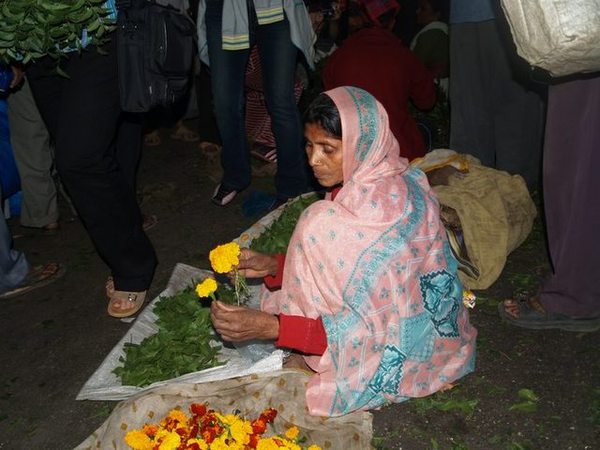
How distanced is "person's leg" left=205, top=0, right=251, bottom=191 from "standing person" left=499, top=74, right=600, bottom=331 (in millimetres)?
2196

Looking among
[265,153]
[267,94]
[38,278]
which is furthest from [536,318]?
[38,278]

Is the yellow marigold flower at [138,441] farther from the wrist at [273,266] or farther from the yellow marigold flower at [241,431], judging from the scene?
the wrist at [273,266]

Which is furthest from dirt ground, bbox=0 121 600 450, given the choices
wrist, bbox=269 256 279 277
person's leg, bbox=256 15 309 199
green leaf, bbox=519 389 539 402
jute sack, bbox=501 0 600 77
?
jute sack, bbox=501 0 600 77

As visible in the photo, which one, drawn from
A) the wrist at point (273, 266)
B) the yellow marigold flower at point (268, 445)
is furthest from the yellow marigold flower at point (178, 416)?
the wrist at point (273, 266)

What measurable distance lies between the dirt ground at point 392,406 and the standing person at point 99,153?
1.18 ft

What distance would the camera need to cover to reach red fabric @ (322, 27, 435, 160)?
167 inches

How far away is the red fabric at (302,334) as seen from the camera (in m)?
2.63

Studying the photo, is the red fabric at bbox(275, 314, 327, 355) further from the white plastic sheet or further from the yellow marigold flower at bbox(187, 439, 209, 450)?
the yellow marigold flower at bbox(187, 439, 209, 450)

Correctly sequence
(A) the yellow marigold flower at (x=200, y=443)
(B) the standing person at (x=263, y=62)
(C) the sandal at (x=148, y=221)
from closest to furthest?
1. (A) the yellow marigold flower at (x=200, y=443)
2. (B) the standing person at (x=263, y=62)
3. (C) the sandal at (x=148, y=221)

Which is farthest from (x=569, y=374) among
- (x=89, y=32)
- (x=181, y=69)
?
(x=89, y=32)

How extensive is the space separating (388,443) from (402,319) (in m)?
0.58

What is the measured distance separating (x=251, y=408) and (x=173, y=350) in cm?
58

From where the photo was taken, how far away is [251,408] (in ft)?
9.66

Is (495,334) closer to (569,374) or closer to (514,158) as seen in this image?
(569,374)
